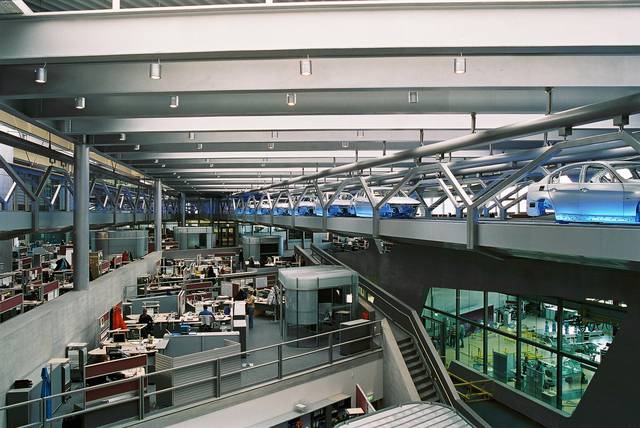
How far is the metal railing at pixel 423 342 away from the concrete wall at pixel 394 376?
73cm

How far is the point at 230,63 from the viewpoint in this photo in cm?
724

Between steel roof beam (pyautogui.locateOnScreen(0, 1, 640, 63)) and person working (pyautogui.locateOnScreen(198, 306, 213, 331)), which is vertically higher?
steel roof beam (pyautogui.locateOnScreen(0, 1, 640, 63))

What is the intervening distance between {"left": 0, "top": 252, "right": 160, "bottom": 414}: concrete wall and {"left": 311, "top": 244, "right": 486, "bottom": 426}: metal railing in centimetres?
965

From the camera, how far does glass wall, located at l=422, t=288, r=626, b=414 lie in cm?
1355

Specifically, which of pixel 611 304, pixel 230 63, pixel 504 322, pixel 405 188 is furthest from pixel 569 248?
pixel 504 322

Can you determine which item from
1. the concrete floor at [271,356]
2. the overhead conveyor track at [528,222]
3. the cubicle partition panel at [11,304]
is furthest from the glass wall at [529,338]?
the cubicle partition panel at [11,304]

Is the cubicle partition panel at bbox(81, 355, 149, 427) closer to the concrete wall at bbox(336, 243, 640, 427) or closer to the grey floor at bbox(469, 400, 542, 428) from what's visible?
the concrete wall at bbox(336, 243, 640, 427)

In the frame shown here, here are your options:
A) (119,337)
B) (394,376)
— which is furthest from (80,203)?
(394,376)

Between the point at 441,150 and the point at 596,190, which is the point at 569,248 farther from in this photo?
the point at 441,150

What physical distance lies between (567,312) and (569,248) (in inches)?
365

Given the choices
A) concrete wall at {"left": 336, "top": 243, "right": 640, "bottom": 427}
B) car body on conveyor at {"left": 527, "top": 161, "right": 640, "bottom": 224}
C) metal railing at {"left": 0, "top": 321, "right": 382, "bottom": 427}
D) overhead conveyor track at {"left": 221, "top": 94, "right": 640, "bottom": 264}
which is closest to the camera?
overhead conveyor track at {"left": 221, "top": 94, "right": 640, "bottom": 264}

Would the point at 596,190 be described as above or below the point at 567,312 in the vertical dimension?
above

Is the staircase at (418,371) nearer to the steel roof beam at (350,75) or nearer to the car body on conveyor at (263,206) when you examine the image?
the steel roof beam at (350,75)

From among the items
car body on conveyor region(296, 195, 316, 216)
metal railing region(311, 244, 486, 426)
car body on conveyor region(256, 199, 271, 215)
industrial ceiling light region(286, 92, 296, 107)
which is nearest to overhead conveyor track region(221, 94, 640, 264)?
industrial ceiling light region(286, 92, 296, 107)
